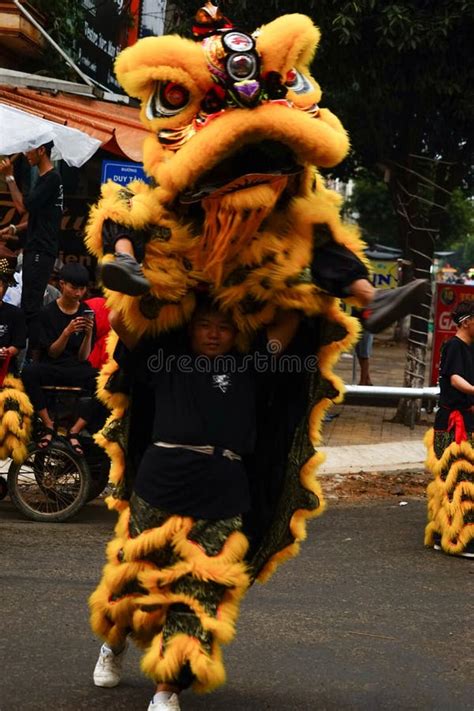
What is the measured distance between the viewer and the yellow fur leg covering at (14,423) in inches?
318

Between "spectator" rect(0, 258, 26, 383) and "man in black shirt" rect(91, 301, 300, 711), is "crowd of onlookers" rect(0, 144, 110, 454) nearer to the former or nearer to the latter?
"spectator" rect(0, 258, 26, 383)

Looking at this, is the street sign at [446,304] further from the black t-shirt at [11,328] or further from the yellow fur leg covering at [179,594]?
the yellow fur leg covering at [179,594]

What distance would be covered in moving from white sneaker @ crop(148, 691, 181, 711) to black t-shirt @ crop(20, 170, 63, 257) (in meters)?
6.48

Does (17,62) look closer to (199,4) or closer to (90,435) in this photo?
(199,4)

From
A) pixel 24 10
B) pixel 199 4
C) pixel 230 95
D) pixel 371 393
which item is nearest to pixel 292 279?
pixel 230 95

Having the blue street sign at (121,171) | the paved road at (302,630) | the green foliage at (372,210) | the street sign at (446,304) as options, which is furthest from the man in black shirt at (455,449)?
the green foliage at (372,210)

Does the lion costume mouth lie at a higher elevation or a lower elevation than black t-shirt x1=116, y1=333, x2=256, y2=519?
higher

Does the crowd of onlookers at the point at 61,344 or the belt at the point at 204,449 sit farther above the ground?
the crowd of onlookers at the point at 61,344

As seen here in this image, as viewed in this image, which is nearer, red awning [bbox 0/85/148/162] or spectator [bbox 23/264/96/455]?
spectator [bbox 23/264/96/455]

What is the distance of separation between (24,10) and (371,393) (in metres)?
5.26

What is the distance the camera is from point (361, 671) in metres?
5.07

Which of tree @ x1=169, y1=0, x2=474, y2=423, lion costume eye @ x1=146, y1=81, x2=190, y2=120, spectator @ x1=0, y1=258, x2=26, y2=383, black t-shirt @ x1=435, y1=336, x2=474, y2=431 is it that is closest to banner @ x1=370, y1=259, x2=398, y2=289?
tree @ x1=169, y1=0, x2=474, y2=423

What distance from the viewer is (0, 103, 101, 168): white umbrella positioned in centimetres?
957

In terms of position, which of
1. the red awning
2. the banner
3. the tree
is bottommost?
the banner
